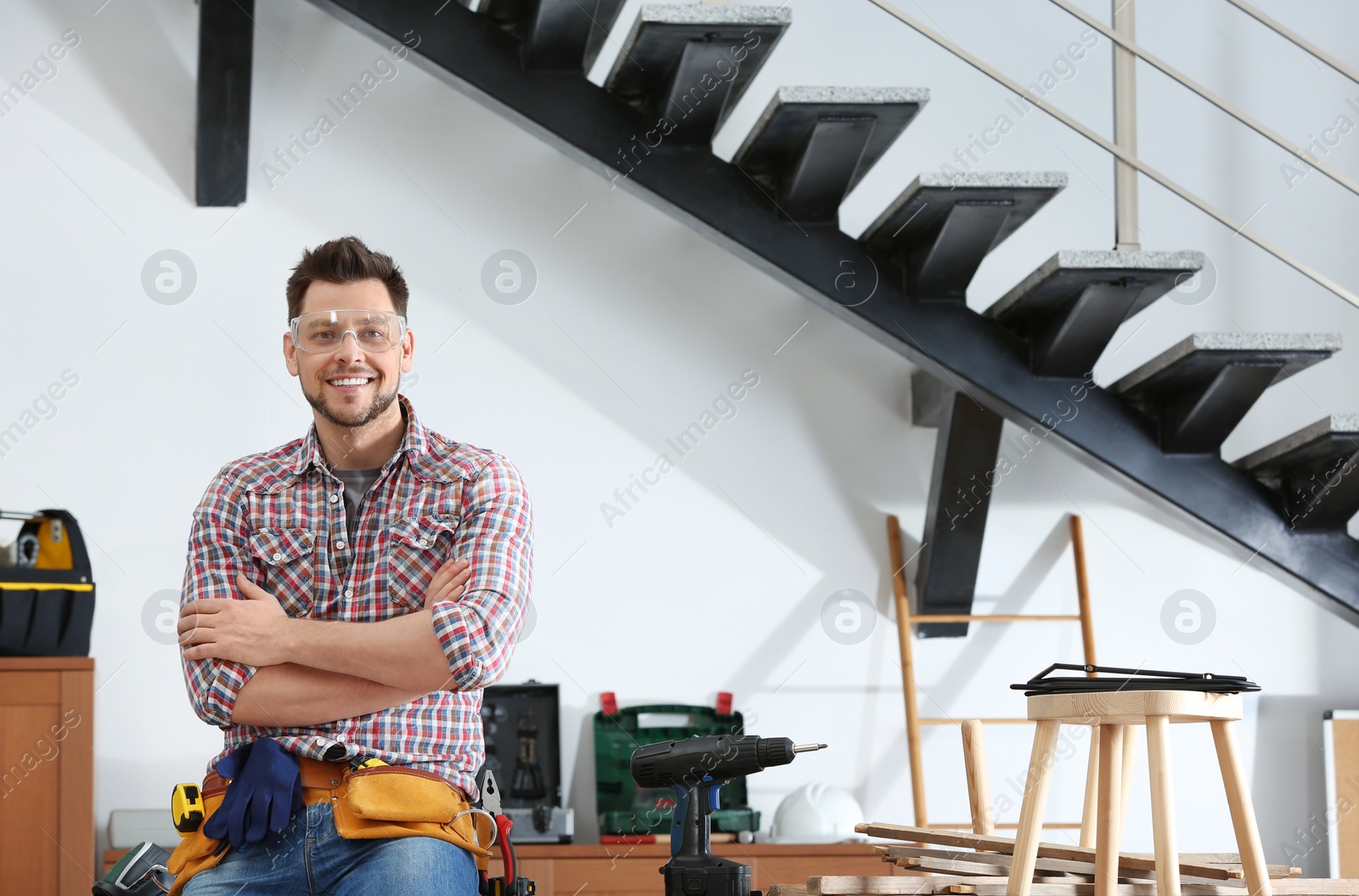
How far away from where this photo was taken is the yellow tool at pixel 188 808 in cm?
179

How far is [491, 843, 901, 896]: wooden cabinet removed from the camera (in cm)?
313

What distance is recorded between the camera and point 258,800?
171cm

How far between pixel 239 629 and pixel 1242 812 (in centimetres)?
143

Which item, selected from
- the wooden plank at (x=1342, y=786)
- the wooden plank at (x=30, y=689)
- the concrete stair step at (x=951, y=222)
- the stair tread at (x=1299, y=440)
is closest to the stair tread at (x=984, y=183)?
the concrete stair step at (x=951, y=222)

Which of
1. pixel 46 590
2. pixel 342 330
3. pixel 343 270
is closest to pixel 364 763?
pixel 342 330

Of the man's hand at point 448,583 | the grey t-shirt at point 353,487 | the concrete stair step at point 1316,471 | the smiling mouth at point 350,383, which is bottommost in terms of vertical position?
the man's hand at point 448,583

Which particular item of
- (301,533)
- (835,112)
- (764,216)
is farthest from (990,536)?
(301,533)

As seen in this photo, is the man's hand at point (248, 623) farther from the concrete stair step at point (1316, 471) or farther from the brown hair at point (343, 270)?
the concrete stair step at point (1316, 471)

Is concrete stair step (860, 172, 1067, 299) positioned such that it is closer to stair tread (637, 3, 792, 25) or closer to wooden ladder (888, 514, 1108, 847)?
stair tread (637, 3, 792, 25)

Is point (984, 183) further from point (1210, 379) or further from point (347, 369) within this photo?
Answer: point (347, 369)

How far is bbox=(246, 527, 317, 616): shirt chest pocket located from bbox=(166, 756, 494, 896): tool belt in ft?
0.83

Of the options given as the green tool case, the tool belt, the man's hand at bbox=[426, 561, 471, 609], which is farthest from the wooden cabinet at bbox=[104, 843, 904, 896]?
the man's hand at bbox=[426, 561, 471, 609]

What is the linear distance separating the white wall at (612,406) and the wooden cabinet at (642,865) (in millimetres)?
374

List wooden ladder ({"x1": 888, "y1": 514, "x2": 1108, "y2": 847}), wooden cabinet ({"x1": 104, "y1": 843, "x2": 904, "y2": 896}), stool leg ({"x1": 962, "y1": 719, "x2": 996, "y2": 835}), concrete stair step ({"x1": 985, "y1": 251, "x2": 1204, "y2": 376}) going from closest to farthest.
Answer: stool leg ({"x1": 962, "y1": 719, "x2": 996, "y2": 835}) < concrete stair step ({"x1": 985, "y1": 251, "x2": 1204, "y2": 376}) < wooden cabinet ({"x1": 104, "y1": 843, "x2": 904, "y2": 896}) < wooden ladder ({"x1": 888, "y1": 514, "x2": 1108, "y2": 847})
